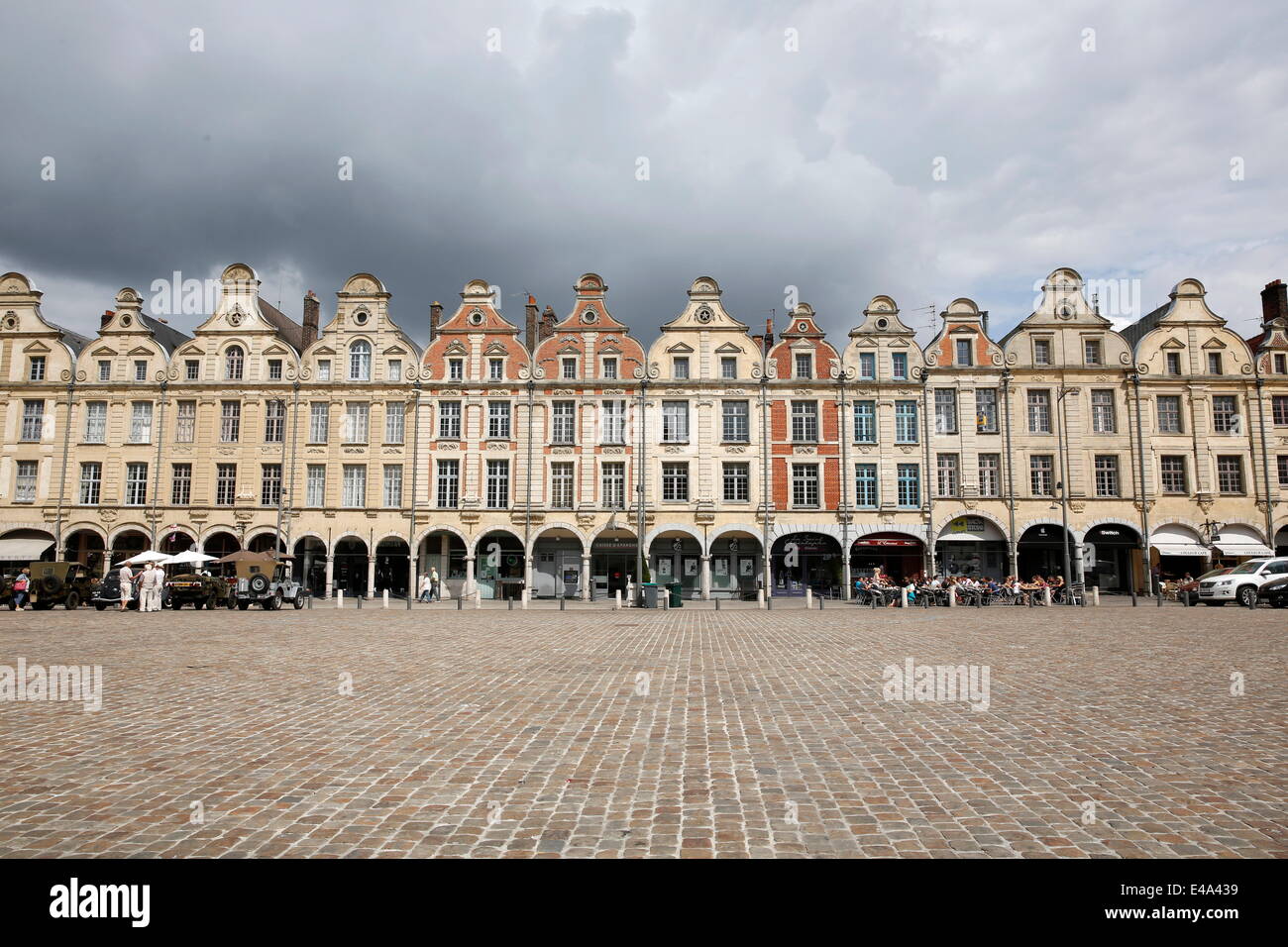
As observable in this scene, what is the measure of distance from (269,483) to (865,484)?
27.5 metres

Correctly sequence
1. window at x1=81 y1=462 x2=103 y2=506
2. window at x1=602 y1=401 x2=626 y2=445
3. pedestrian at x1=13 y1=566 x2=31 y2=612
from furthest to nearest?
1. window at x1=81 y1=462 x2=103 y2=506
2. window at x1=602 y1=401 x2=626 y2=445
3. pedestrian at x1=13 y1=566 x2=31 y2=612

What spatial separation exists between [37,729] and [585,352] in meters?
31.9

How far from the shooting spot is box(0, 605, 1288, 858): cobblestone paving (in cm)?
462

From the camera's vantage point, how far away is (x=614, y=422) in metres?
38.0

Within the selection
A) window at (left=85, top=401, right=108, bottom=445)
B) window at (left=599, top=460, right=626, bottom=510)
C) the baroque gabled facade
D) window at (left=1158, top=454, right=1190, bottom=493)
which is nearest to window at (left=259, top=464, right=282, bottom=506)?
the baroque gabled facade

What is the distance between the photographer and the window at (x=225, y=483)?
38344 mm

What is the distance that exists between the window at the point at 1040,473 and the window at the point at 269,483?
113 ft

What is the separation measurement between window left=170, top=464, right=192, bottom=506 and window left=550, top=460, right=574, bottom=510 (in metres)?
17.0

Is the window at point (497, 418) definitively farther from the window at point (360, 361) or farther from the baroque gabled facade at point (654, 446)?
the window at point (360, 361)

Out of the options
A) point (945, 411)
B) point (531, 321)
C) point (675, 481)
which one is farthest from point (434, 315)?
point (945, 411)

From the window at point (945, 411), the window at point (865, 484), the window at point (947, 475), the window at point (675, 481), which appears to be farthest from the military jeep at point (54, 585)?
the window at point (945, 411)

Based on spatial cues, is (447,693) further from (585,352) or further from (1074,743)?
(585,352)

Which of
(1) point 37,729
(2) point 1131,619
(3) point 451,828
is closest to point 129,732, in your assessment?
(1) point 37,729

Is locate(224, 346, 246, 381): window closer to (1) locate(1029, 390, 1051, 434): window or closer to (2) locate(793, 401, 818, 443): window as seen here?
(2) locate(793, 401, 818, 443): window
